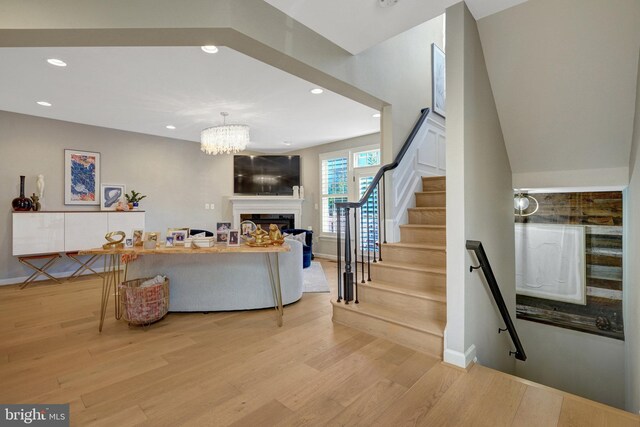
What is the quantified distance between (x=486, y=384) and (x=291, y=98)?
3.81m

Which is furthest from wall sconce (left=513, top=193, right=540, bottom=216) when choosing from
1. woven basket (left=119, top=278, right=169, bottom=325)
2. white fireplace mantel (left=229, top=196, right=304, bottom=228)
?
woven basket (left=119, top=278, right=169, bottom=325)

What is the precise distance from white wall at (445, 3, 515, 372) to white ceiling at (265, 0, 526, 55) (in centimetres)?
13

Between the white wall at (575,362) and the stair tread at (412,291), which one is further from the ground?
the stair tread at (412,291)

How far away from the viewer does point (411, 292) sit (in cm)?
263

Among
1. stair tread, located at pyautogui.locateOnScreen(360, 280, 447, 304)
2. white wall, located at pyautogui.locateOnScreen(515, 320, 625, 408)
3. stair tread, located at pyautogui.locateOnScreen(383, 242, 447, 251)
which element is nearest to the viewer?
stair tread, located at pyautogui.locateOnScreen(360, 280, 447, 304)

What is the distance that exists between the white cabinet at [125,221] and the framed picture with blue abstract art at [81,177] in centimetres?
59

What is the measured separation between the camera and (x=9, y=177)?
14.9ft

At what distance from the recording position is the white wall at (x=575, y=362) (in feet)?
11.1

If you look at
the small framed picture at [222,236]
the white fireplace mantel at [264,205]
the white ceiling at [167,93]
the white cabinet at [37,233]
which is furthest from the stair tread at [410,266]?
the white cabinet at [37,233]

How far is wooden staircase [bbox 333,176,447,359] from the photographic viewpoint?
93.3 inches

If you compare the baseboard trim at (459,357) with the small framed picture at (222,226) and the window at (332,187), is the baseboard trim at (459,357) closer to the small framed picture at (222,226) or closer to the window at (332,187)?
the small framed picture at (222,226)

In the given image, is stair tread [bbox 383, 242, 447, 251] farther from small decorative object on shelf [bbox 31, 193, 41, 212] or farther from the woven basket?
small decorative object on shelf [bbox 31, 193, 41, 212]

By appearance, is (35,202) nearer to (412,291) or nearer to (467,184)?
(412,291)

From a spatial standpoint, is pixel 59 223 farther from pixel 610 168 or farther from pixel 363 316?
pixel 610 168
